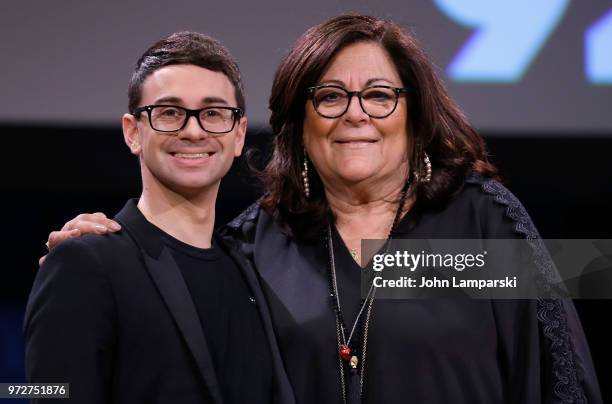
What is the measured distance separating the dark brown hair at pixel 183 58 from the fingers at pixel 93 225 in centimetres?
27

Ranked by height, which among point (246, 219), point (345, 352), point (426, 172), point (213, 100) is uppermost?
point (213, 100)

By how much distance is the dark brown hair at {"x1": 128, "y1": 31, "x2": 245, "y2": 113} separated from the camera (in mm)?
1938

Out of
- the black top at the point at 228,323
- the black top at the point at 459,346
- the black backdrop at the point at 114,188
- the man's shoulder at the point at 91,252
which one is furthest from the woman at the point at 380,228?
the black backdrop at the point at 114,188

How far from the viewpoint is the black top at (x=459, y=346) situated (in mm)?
1969

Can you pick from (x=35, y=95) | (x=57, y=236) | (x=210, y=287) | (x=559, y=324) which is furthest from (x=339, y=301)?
(x=35, y=95)

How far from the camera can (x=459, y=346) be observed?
6.55ft

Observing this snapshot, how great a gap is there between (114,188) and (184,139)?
4.77ft

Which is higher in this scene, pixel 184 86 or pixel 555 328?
pixel 184 86

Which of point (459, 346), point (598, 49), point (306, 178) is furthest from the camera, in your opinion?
point (598, 49)

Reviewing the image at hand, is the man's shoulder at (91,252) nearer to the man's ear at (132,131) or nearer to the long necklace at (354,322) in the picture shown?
the man's ear at (132,131)

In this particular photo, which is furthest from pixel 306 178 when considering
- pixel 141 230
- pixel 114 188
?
pixel 114 188

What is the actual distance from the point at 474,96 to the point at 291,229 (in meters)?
1.05

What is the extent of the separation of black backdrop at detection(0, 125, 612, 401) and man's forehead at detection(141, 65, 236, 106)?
923 mm

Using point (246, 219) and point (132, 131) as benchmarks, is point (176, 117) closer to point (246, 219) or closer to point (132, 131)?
point (132, 131)
